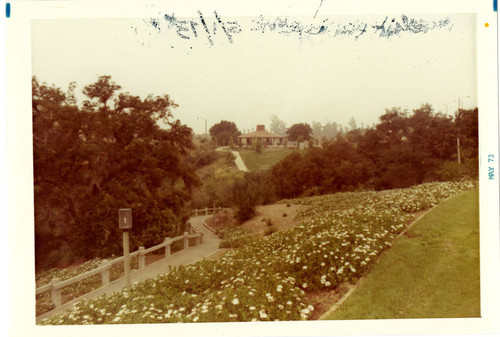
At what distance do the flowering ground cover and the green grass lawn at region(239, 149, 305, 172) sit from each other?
2.86 feet

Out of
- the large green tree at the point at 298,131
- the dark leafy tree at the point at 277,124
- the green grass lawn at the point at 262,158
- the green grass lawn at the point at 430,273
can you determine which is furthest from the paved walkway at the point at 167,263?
the green grass lawn at the point at 430,273

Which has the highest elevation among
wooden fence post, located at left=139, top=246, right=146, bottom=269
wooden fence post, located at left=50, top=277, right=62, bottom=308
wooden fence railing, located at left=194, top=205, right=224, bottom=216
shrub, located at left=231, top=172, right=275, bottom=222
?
shrub, located at left=231, top=172, right=275, bottom=222

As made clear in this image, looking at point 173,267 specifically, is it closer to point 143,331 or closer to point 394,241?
point 143,331

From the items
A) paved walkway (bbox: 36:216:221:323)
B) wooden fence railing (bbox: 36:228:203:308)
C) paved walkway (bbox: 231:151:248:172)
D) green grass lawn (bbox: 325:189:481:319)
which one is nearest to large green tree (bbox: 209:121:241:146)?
paved walkway (bbox: 231:151:248:172)

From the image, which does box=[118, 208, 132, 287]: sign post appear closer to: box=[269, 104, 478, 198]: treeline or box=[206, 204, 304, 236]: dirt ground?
box=[206, 204, 304, 236]: dirt ground

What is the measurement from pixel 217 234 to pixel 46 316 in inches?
122

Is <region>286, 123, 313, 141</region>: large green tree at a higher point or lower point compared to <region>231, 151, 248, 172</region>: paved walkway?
higher

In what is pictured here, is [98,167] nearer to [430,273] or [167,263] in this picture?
[167,263]

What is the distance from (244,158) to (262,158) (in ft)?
1.10

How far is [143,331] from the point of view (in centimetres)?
514

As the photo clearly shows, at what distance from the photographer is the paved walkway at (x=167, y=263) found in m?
5.27

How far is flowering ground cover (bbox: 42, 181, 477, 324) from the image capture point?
493 cm

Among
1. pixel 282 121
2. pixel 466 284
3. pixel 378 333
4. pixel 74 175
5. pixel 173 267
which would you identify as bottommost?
pixel 378 333

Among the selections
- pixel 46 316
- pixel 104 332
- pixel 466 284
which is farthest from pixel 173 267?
pixel 466 284
